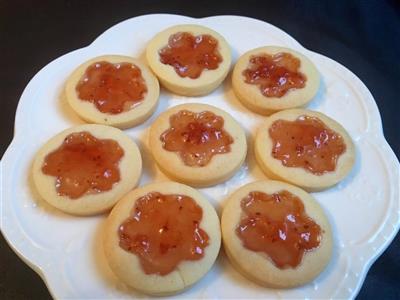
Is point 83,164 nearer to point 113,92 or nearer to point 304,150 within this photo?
point 113,92

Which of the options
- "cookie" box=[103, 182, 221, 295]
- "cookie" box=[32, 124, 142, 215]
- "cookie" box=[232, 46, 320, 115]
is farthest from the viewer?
"cookie" box=[232, 46, 320, 115]

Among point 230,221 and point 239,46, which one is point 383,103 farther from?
point 230,221

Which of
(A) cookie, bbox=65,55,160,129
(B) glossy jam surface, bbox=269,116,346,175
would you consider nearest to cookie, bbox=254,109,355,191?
(B) glossy jam surface, bbox=269,116,346,175

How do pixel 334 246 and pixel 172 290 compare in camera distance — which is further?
pixel 334 246

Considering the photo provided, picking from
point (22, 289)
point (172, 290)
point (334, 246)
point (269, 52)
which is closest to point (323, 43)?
point (269, 52)

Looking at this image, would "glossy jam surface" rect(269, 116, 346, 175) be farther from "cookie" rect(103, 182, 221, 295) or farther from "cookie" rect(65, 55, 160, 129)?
"cookie" rect(65, 55, 160, 129)

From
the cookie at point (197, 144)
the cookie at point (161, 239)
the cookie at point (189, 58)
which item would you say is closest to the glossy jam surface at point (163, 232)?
the cookie at point (161, 239)
